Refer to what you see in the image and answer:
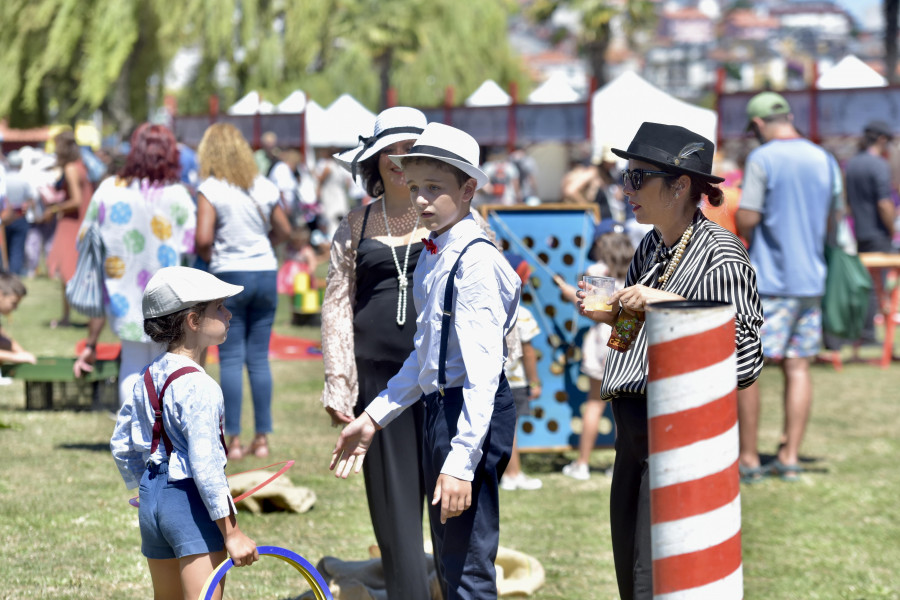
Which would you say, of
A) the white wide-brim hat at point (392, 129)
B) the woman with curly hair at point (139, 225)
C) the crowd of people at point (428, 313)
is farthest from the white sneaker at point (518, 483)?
the white wide-brim hat at point (392, 129)

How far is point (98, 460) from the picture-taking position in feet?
22.9

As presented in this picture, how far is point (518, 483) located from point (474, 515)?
3.29 metres

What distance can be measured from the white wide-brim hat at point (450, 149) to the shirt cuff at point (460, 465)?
0.84 m

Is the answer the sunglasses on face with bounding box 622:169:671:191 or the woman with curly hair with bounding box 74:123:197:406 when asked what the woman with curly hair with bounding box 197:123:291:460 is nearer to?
the woman with curly hair with bounding box 74:123:197:406

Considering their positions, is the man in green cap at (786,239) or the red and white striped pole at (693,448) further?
the man in green cap at (786,239)

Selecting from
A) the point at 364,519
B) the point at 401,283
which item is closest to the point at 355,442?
the point at 401,283

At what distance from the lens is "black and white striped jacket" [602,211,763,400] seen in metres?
3.28

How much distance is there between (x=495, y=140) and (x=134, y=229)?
14370 millimetres

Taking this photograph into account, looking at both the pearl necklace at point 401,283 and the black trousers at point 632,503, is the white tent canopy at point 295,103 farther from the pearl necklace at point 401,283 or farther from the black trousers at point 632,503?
the black trousers at point 632,503

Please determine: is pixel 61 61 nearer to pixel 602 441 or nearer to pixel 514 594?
pixel 602 441

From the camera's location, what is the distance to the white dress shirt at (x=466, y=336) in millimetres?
3262

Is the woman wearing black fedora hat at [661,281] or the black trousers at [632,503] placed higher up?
the woman wearing black fedora hat at [661,281]

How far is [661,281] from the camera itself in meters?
3.45

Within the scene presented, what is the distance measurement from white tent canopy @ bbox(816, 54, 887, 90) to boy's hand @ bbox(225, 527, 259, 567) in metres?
14.4
